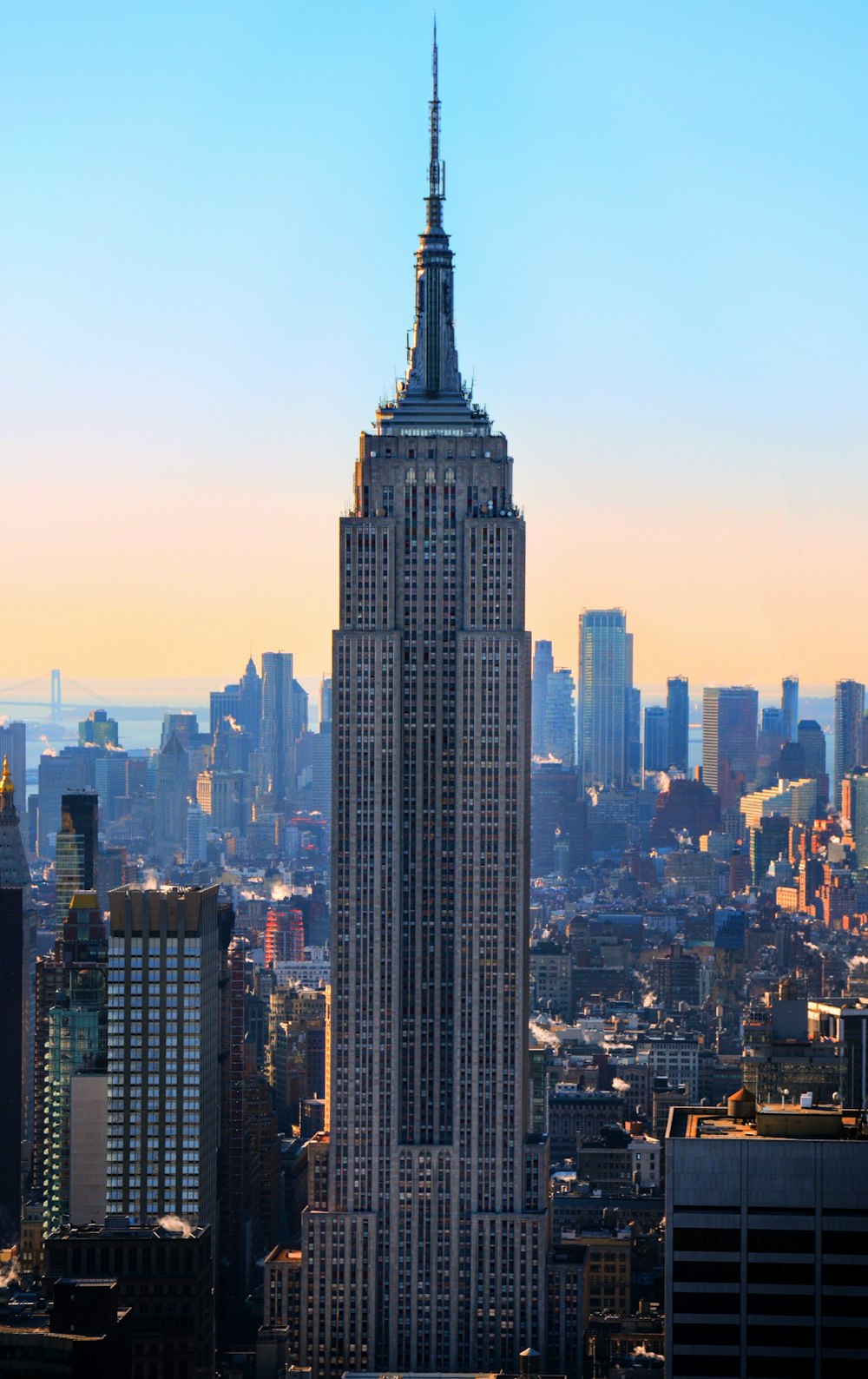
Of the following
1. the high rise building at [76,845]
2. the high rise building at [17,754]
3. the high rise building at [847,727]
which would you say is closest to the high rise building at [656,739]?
A: the high rise building at [847,727]

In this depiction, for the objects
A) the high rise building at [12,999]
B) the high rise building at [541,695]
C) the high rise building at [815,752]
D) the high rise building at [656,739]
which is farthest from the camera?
the high rise building at [656,739]

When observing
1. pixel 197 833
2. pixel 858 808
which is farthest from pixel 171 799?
pixel 858 808

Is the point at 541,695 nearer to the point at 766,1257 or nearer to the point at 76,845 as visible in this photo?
the point at 76,845

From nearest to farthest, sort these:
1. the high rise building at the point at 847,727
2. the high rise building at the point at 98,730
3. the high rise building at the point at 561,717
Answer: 1. the high rise building at the point at 98,730
2. the high rise building at the point at 847,727
3. the high rise building at the point at 561,717

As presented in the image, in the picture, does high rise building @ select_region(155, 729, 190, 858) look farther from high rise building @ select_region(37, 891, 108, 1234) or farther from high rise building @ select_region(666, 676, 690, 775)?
high rise building @ select_region(37, 891, 108, 1234)

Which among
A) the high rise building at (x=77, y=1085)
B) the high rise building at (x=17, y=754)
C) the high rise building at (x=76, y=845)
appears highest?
the high rise building at (x=17, y=754)

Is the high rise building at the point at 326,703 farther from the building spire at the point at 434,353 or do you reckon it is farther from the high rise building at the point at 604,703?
the high rise building at the point at 604,703

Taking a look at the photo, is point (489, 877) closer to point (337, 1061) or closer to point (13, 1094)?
point (337, 1061)
